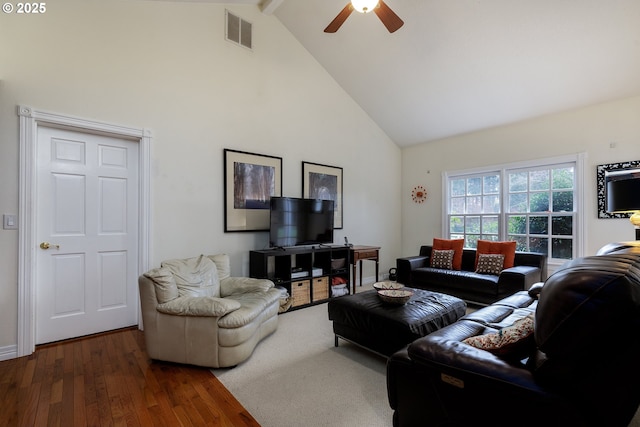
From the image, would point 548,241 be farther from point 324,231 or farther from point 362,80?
point 362,80

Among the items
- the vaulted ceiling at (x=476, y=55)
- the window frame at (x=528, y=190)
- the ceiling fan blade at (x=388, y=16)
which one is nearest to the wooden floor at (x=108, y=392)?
the ceiling fan blade at (x=388, y=16)

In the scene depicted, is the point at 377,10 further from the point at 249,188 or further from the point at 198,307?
the point at 198,307

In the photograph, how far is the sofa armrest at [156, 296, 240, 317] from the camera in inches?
91.8

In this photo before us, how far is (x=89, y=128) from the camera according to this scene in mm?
2879

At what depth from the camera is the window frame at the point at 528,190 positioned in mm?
4027

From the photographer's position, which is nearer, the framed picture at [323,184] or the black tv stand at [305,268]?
the black tv stand at [305,268]

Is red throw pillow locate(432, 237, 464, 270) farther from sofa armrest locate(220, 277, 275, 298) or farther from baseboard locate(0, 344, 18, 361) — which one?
baseboard locate(0, 344, 18, 361)

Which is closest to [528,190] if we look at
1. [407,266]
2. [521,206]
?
[521,206]

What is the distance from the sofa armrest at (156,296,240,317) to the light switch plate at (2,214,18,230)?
1.44 meters

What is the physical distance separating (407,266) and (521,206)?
6.66ft

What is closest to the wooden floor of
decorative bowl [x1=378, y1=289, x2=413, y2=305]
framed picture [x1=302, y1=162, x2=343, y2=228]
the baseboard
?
the baseboard

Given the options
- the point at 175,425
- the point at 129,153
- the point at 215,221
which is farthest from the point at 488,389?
the point at 129,153

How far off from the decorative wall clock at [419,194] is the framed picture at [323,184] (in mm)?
1742

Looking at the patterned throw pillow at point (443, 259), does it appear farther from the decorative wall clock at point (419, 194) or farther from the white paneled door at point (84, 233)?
the white paneled door at point (84, 233)
